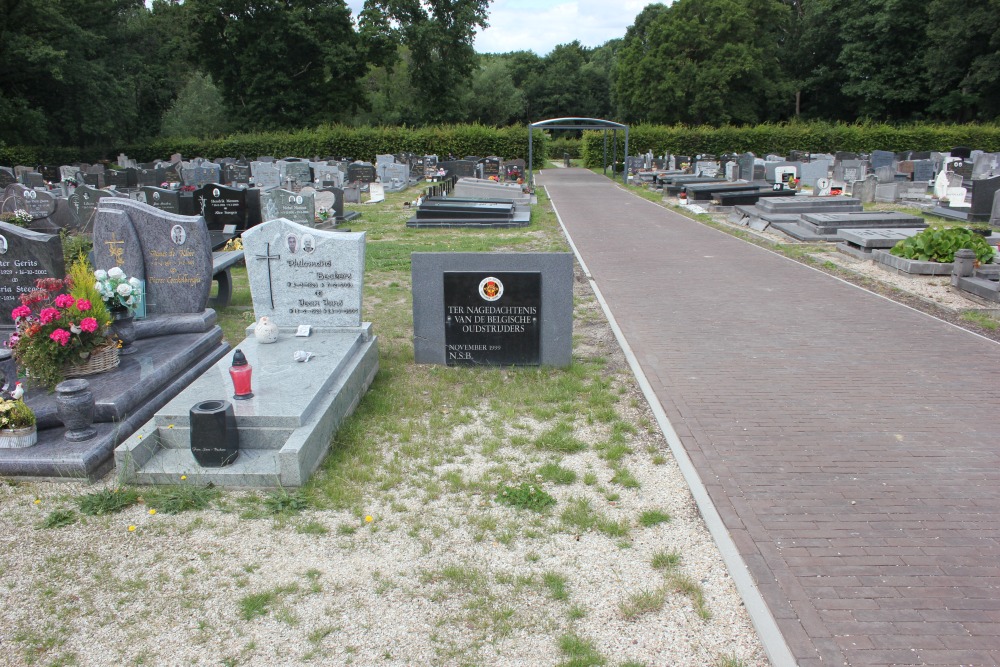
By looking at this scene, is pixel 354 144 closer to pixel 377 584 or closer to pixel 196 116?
pixel 196 116

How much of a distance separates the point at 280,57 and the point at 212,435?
172 feet

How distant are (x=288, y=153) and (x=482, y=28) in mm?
24502

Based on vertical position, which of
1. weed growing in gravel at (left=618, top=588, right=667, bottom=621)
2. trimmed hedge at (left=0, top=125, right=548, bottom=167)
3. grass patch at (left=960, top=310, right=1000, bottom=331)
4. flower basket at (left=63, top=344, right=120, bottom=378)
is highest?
trimmed hedge at (left=0, top=125, right=548, bottom=167)

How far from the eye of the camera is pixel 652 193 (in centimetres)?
2970

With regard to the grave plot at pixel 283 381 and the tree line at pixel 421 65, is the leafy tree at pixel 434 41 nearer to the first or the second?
the tree line at pixel 421 65

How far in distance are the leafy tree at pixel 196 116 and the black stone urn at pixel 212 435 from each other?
50285 mm

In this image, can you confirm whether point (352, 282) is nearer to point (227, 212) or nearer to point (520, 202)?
point (227, 212)

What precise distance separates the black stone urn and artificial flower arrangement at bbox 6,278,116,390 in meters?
1.83

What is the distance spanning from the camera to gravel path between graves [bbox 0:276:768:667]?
148 inches

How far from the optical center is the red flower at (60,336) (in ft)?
20.8

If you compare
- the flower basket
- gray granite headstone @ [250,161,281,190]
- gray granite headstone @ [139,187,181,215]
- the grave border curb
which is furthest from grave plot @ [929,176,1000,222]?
gray granite headstone @ [250,161,281,190]

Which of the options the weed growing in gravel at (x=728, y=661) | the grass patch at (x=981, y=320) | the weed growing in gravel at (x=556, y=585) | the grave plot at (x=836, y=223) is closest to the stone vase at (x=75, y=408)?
the weed growing in gravel at (x=556, y=585)

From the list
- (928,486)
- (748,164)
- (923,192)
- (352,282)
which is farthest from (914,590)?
(748,164)

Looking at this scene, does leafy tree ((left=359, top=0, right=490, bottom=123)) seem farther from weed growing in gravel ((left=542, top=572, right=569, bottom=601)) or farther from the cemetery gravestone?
weed growing in gravel ((left=542, top=572, right=569, bottom=601))
